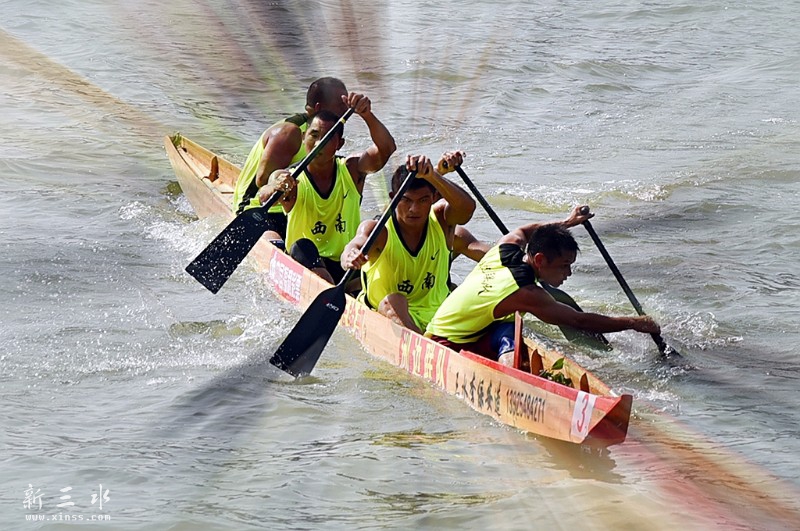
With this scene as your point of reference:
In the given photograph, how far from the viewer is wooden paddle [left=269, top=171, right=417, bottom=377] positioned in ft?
24.2

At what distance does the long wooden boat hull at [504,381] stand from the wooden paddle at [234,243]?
0.44 m

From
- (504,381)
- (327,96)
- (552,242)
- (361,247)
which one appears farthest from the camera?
(327,96)

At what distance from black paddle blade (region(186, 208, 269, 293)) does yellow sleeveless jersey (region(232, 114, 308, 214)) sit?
40 centimetres

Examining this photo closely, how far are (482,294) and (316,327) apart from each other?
1.44 metres

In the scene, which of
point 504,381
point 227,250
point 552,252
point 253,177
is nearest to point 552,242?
point 552,252

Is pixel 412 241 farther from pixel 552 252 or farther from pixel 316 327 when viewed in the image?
pixel 552 252

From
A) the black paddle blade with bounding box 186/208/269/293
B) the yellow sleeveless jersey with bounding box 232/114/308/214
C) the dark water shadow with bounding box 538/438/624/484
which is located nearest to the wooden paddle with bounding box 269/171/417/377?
the black paddle blade with bounding box 186/208/269/293

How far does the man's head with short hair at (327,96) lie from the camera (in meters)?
8.95

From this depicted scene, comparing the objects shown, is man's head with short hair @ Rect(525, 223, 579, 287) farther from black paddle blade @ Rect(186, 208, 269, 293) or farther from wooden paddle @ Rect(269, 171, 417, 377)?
black paddle blade @ Rect(186, 208, 269, 293)

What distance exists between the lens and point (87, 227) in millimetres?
11383

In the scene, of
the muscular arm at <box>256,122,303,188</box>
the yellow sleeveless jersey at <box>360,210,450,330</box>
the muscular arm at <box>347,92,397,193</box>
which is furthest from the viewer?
the muscular arm at <box>256,122,303,188</box>

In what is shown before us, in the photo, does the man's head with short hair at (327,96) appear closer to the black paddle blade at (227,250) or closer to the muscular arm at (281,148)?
the muscular arm at (281,148)

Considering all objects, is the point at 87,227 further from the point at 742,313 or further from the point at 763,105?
the point at 763,105

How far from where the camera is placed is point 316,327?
7668 millimetres
